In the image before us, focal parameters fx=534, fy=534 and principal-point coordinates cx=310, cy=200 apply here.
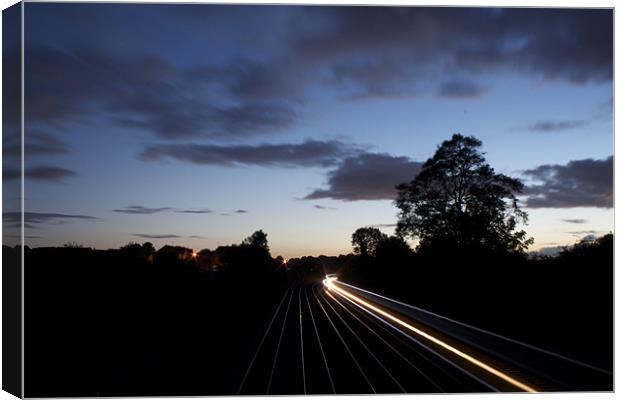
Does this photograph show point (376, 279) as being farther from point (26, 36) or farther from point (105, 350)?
point (26, 36)

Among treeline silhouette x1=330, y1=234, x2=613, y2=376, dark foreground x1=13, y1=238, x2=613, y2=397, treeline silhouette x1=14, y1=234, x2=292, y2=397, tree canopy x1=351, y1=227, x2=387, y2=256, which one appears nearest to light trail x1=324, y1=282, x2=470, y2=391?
dark foreground x1=13, y1=238, x2=613, y2=397

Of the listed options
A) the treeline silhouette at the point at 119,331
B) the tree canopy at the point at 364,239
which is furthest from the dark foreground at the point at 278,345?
the tree canopy at the point at 364,239

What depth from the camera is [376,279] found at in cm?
4244

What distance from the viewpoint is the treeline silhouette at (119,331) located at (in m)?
11.2

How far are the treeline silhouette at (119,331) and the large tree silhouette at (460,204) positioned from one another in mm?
9474

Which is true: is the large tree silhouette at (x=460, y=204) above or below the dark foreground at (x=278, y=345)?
above

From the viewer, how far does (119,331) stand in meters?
17.1

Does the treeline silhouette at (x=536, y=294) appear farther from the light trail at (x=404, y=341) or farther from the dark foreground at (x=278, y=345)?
the light trail at (x=404, y=341)

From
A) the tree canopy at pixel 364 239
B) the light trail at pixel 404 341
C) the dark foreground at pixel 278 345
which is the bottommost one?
the light trail at pixel 404 341

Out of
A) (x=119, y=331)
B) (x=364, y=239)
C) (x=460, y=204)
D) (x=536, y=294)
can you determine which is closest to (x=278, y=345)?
(x=119, y=331)

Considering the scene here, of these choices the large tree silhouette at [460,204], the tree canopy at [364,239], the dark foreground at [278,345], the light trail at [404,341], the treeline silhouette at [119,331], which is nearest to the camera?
the dark foreground at [278,345]

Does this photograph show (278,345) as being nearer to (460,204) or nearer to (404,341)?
(404,341)

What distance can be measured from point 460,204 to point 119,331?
1738cm

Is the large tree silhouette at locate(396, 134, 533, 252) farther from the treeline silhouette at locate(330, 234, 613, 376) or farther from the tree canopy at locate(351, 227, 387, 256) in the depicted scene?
the tree canopy at locate(351, 227, 387, 256)
